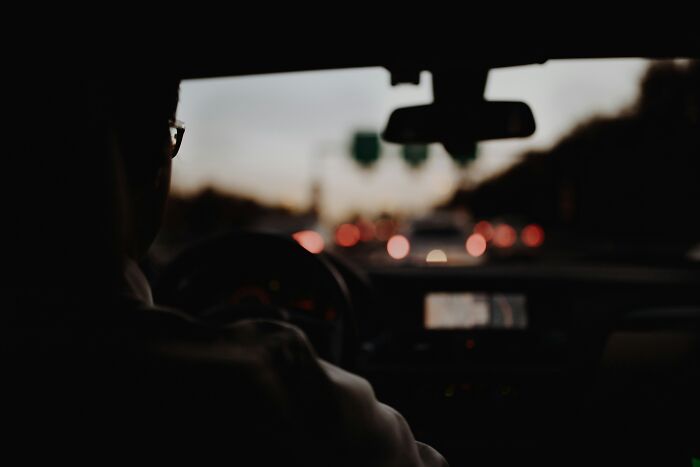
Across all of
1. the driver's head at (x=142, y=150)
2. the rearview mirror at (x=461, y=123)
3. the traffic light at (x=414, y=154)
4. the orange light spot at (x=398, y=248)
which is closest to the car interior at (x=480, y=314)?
the rearview mirror at (x=461, y=123)

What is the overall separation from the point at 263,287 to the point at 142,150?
2.31 meters

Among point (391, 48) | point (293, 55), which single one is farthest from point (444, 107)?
point (293, 55)

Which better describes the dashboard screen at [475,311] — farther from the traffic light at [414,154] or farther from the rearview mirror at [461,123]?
the traffic light at [414,154]

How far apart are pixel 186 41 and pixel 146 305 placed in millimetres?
1776

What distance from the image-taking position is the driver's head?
1631 mm

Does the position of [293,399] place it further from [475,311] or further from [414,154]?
[414,154]

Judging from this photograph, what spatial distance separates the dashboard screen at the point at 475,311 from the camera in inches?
191

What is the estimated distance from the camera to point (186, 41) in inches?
120

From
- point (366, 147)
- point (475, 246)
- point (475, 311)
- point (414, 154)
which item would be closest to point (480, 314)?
point (475, 311)

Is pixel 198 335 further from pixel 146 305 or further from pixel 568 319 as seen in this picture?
pixel 568 319

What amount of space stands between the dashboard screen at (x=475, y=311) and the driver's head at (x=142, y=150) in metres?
3.29

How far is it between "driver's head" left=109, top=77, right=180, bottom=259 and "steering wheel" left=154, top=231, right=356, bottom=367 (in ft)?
5.28

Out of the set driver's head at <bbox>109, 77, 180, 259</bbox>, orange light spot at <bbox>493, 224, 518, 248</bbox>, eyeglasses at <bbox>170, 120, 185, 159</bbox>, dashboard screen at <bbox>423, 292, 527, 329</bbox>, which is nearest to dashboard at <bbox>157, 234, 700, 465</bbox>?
dashboard screen at <bbox>423, 292, 527, 329</bbox>

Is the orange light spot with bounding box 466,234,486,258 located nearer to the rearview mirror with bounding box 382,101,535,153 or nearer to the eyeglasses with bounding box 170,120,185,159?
the rearview mirror with bounding box 382,101,535,153
